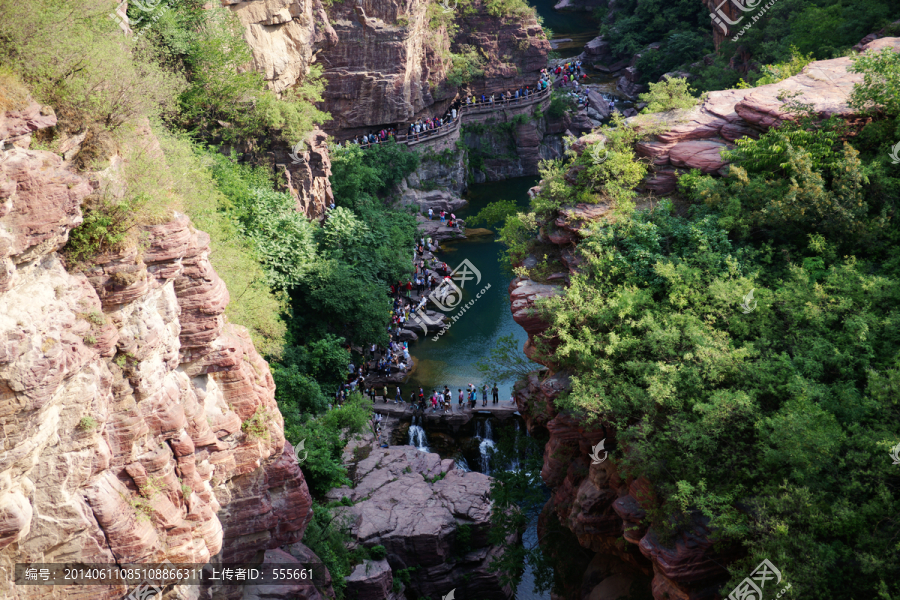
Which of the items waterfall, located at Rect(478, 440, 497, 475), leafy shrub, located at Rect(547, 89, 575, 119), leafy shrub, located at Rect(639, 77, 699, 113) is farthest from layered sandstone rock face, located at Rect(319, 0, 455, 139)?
waterfall, located at Rect(478, 440, 497, 475)

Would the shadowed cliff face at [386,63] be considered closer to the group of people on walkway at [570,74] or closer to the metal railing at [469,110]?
the metal railing at [469,110]

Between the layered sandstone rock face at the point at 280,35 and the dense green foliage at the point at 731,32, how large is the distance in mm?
23453

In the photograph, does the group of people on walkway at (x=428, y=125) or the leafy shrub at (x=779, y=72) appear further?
the group of people on walkway at (x=428, y=125)

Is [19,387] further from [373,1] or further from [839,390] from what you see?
[373,1]

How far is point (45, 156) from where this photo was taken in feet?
37.2

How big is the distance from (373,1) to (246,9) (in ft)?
50.1

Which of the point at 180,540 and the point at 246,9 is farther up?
the point at 246,9

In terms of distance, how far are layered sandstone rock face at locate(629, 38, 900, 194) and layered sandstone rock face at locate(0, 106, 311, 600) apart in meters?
15.2

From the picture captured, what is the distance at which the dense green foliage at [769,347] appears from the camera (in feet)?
43.0

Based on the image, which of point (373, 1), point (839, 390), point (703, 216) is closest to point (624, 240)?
point (703, 216)

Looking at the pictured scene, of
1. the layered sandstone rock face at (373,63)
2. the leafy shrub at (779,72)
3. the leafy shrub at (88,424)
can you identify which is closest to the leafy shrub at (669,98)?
the leafy shrub at (779,72)

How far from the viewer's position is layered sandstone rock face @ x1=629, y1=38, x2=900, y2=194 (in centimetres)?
2186

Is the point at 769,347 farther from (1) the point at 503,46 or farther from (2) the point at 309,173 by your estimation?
(1) the point at 503,46

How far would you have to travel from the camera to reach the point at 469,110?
56125 mm
